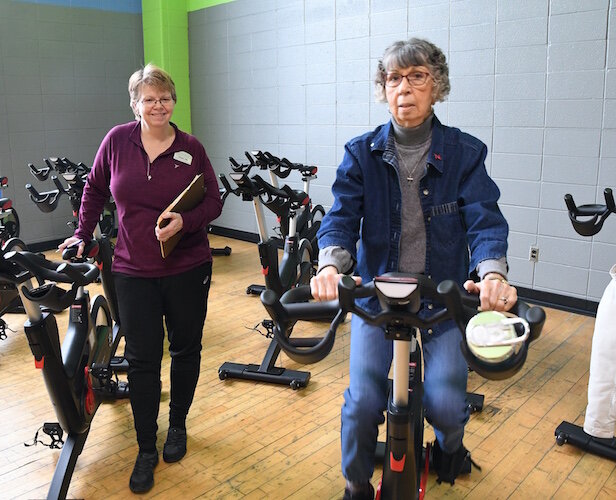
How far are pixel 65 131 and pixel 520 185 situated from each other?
Answer: 15.8 feet

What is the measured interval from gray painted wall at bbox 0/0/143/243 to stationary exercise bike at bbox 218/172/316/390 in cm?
339

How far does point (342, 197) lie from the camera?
1961 millimetres

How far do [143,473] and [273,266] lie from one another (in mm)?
1500

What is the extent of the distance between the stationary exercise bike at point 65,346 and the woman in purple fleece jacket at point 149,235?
21cm

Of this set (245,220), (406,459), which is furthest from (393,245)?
(245,220)

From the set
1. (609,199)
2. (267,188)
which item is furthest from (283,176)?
(609,199)

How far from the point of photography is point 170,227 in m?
2.41

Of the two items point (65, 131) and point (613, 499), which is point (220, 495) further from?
point (65, 131)

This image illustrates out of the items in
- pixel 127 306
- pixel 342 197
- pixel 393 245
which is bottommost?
pixel 127 306

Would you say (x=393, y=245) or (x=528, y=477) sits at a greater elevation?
(x=393, y=245)

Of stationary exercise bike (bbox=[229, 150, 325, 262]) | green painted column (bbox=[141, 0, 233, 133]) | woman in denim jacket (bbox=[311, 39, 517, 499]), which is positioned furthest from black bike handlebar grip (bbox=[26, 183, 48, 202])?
woman in denim jacket (bbox=[311, 39, 517, 499])

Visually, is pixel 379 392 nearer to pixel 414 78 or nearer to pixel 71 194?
pixel 414 78

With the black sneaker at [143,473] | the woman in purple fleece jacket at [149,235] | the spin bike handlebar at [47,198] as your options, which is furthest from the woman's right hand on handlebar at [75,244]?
the spin bike handlebar at [47,198]

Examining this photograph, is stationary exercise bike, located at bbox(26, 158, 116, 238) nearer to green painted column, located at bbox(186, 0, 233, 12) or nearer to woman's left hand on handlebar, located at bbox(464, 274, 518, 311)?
green painted column, located at bbox(186, 0, 233, 12)
